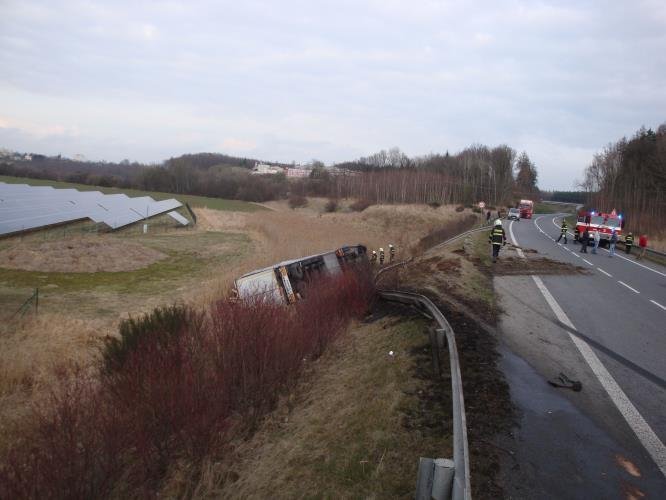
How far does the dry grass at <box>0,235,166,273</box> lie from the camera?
24656 millimetres

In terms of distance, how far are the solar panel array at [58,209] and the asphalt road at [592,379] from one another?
3296 cm

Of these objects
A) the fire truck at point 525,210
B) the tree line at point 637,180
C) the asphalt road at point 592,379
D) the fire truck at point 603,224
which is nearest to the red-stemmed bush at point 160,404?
the asphalt road at point 592,379

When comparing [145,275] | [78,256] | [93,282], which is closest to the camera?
[93,282]

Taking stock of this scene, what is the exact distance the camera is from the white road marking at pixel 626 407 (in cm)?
531

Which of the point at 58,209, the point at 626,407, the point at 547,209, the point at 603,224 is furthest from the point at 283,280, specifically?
the point at 547,209

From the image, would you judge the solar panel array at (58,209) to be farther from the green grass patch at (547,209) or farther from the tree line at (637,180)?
the green grass patch at (547,209)

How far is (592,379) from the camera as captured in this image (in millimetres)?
7445

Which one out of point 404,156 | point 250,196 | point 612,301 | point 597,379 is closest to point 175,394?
point 597,379

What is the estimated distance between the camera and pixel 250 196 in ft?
372

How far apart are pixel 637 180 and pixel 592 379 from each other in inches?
2469

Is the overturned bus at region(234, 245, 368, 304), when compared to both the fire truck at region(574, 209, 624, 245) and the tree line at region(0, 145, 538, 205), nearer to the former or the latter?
the fire truck at region(574, 209, 624, 245)

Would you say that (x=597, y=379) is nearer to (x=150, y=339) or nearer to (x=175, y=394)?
(x=175, y=394)

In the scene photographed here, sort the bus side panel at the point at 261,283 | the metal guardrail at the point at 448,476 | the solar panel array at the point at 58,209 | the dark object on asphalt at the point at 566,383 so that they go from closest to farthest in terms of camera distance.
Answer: the metal guardrail at the point at 448,476, the dark object on asphalt at the point at 566,383, the bus side panel at the point at 261,283, the solar panel array at the point at 58,209

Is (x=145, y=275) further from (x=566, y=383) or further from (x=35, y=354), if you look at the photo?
(x=566, y=383)
